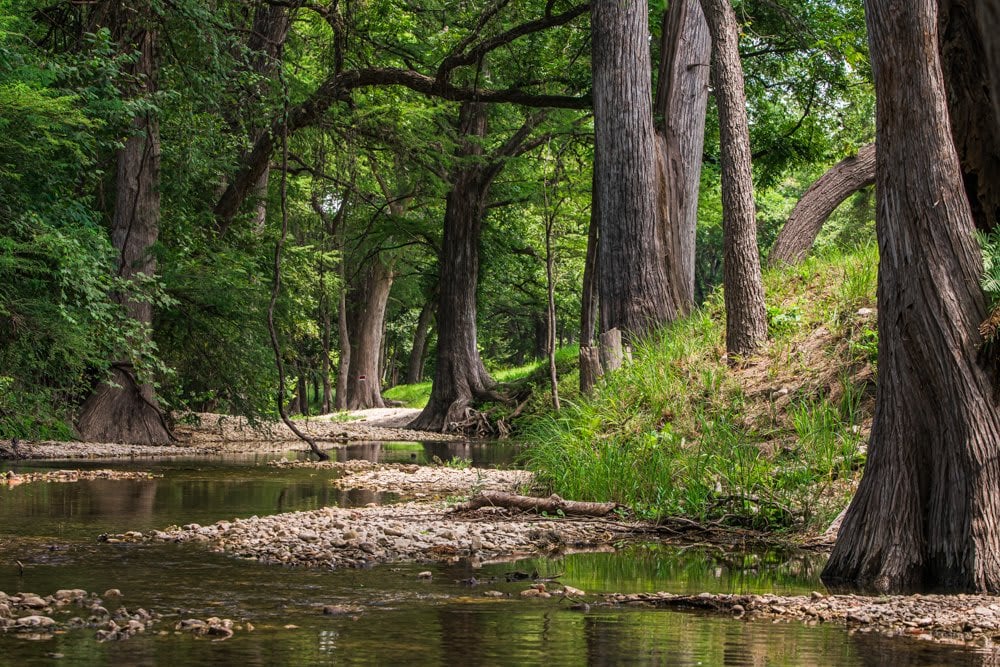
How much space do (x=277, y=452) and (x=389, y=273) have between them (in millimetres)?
15898

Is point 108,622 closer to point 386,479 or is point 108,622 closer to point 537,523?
point 537,523

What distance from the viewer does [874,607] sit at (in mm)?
5168

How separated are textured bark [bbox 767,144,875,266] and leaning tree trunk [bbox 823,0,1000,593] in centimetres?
836

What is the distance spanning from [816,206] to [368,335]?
22920mm

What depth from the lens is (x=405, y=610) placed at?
16.9 feet

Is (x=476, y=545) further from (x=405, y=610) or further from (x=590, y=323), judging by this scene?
(x=590, y=323)

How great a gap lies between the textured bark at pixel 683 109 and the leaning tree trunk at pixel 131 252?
315 inches

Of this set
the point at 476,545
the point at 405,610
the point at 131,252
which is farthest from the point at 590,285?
the point at 405,610

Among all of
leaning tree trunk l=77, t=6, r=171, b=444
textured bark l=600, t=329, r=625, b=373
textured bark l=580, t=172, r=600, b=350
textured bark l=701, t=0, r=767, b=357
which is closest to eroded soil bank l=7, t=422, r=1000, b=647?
textured bark l=600, t=329, r=625, b=373

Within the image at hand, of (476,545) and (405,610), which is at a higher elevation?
(476,545)

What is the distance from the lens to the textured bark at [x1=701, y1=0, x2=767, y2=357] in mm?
11039

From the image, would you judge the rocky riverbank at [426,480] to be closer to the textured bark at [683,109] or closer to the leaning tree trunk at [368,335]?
the textured bark at [683,109]

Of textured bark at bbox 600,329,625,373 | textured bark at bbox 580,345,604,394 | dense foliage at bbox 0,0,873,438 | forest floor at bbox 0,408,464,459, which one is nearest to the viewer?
textured bark at bbox 580,345,604,394

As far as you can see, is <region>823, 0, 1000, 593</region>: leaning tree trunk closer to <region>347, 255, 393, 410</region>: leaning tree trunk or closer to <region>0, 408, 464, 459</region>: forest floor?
<region>0, 408, 464, 459</region>: forest floor
